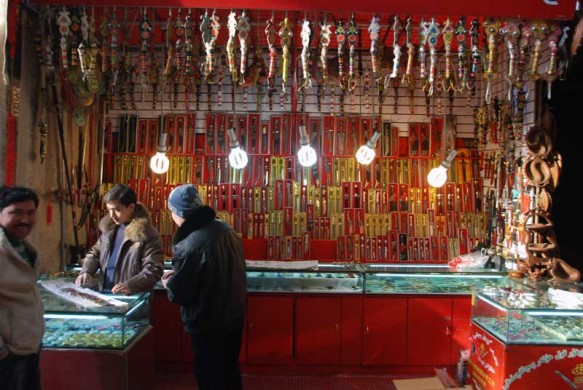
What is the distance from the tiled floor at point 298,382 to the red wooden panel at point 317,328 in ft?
0.54

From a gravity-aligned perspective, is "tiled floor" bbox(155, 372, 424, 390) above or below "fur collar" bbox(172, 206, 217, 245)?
below

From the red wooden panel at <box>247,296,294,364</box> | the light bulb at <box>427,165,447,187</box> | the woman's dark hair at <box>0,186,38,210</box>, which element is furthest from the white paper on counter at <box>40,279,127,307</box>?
the light bulb at <box>427,165,447,187</box>

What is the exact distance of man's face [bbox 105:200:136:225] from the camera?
135 inches

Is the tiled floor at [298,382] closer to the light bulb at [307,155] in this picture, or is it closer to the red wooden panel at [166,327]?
the red wooden panel at [166,327]

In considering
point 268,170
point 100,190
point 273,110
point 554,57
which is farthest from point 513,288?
point 100,190

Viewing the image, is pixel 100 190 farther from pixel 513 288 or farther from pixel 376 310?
pixel 513 288

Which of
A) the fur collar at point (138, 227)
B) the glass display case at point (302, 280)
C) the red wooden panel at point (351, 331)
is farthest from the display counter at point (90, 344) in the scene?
the red wooden panel at point (351, 331)

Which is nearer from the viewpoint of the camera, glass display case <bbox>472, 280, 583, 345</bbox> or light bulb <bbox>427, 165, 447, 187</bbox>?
glass display case <bbox>472, 280, 583, 345</bbox>

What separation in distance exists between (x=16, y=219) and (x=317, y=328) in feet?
9.34

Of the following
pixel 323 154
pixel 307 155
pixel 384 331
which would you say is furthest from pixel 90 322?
pixel 323 154

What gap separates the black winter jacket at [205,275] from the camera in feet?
9.48

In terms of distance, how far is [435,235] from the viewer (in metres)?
6.14

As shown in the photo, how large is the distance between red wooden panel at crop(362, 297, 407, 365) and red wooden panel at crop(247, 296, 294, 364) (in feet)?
2.26

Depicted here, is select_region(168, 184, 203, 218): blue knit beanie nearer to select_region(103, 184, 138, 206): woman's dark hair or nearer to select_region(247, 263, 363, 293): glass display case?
select_region(103, 184, 138, 206): woman's dark hair
